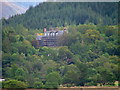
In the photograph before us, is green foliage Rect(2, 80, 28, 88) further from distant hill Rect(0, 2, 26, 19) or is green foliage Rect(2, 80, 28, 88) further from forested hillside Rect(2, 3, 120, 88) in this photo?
distant hill Rect(0, 2, 26, 19)

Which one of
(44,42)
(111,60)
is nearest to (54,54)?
(44,42)

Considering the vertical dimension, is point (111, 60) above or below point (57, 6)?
below

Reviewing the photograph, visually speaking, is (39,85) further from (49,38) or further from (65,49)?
(49,38)

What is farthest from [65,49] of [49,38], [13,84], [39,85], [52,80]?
[13,84]

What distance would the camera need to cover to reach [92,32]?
36.4 feet

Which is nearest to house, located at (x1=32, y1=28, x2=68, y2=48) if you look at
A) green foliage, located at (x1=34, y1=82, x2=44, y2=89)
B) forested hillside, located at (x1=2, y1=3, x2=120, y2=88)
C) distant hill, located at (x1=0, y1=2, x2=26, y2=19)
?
forested hillside, located at (x1=2, y1=3, x2=120, y2=88)

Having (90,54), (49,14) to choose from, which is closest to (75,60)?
(90,54)

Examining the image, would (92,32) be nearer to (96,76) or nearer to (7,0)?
(96,76)

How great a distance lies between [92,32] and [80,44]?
0.32 metres

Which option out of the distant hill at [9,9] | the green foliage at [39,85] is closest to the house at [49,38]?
the distant hill at [9,9]

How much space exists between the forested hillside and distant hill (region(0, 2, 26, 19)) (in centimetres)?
14

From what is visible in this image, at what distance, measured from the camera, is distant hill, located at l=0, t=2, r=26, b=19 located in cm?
1052

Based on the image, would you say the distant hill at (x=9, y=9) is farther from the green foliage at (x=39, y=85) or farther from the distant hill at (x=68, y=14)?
the green foliage at (x=39, y=85)

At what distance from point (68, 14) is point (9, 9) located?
1.18m
